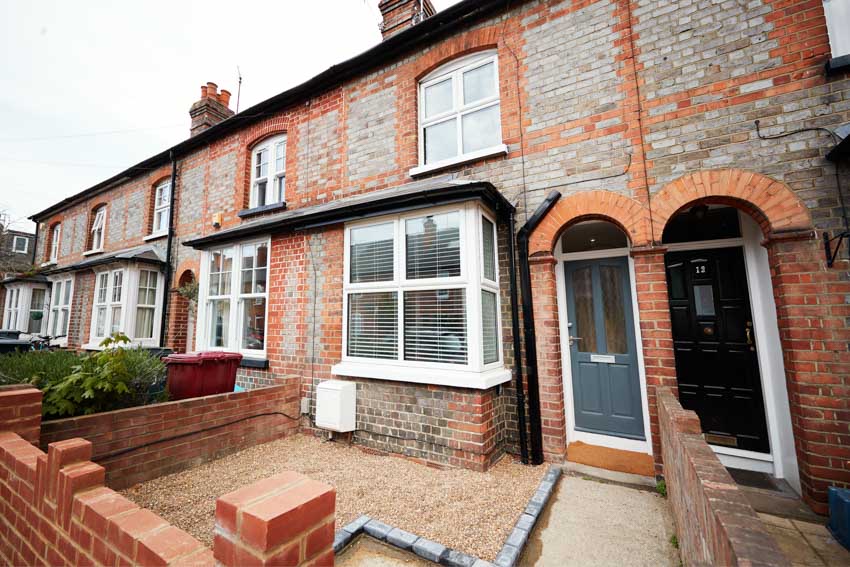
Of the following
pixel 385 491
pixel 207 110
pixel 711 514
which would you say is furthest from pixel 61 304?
pixel 711 514

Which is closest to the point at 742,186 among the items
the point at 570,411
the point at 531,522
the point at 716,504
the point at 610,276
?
the point at 610,276

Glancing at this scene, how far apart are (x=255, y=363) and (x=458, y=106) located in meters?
5.15

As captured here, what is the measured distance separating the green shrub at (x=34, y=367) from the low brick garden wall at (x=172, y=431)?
0.76 m

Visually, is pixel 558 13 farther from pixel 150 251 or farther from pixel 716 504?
pixel 150 251

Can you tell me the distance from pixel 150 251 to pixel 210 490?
8057mm

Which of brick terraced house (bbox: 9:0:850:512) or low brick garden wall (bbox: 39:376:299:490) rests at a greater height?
brick terraced house (bbox: 9:0:850:512)

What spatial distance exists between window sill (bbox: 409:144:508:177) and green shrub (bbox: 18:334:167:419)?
4.09 m

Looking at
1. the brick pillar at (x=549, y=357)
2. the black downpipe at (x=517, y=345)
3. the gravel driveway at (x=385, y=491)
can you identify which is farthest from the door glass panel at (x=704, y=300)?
the gravel driveway at (x=385, y=491)

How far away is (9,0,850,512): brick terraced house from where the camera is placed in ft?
10.5

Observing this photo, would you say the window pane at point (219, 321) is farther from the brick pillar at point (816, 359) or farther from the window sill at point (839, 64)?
the window sill at point (839, 64)

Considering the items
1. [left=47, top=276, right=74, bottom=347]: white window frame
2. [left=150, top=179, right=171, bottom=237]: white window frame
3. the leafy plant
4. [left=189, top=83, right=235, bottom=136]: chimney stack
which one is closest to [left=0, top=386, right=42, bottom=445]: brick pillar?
the leafy plant

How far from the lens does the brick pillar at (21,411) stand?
254 cm

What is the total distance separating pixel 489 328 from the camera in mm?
4184

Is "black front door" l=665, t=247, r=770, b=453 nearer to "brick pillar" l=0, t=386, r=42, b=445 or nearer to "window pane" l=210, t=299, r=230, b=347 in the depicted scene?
"brick pillar" l=0, t=386, r=42, b=445
